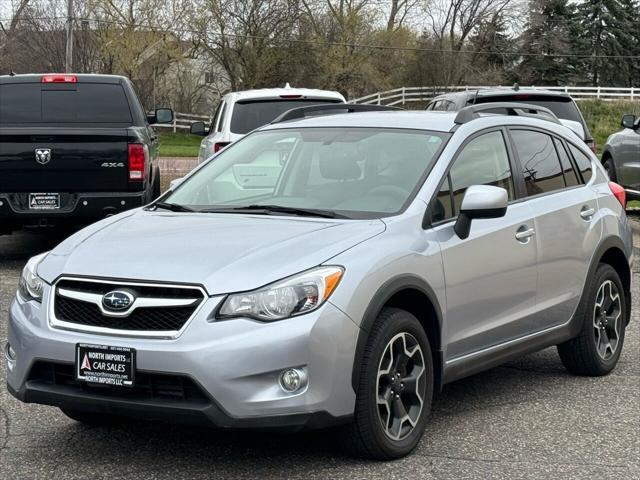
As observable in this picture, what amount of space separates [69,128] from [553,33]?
194 ft

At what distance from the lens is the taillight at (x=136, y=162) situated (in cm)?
1011

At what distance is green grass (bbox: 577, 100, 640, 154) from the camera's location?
50.7 meters

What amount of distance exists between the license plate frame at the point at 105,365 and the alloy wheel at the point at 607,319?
3.32 meters

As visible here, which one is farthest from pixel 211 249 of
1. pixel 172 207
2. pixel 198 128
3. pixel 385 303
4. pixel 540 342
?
pixel 198 128

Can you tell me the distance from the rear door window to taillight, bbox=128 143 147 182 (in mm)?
830

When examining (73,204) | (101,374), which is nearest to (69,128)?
(73,204)

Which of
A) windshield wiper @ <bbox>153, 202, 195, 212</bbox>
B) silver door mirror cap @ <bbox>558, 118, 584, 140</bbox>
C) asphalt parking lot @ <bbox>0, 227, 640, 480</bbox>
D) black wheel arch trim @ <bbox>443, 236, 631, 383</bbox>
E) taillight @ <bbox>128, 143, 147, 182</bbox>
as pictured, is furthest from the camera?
silver door mirror cap @ <bbox>558, 118, 584, 140</bbox>

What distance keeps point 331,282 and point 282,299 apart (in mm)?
235

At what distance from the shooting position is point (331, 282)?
4336 mm

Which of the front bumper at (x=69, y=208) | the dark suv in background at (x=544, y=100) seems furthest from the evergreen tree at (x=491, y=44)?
the front bumper at (x=69, y=208)

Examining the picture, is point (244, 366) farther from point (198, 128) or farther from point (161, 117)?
point (198, 128)

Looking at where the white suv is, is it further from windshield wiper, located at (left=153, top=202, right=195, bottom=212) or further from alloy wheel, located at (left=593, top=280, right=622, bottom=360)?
windshield wiper, located at (left=153, top=202, right=195, bottom=212)

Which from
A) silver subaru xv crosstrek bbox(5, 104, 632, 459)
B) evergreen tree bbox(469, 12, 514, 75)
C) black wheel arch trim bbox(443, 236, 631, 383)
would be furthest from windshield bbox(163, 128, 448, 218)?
evergreen tree bbox(469, 12, 514, 75)

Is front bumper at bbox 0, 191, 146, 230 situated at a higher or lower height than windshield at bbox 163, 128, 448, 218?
lower
